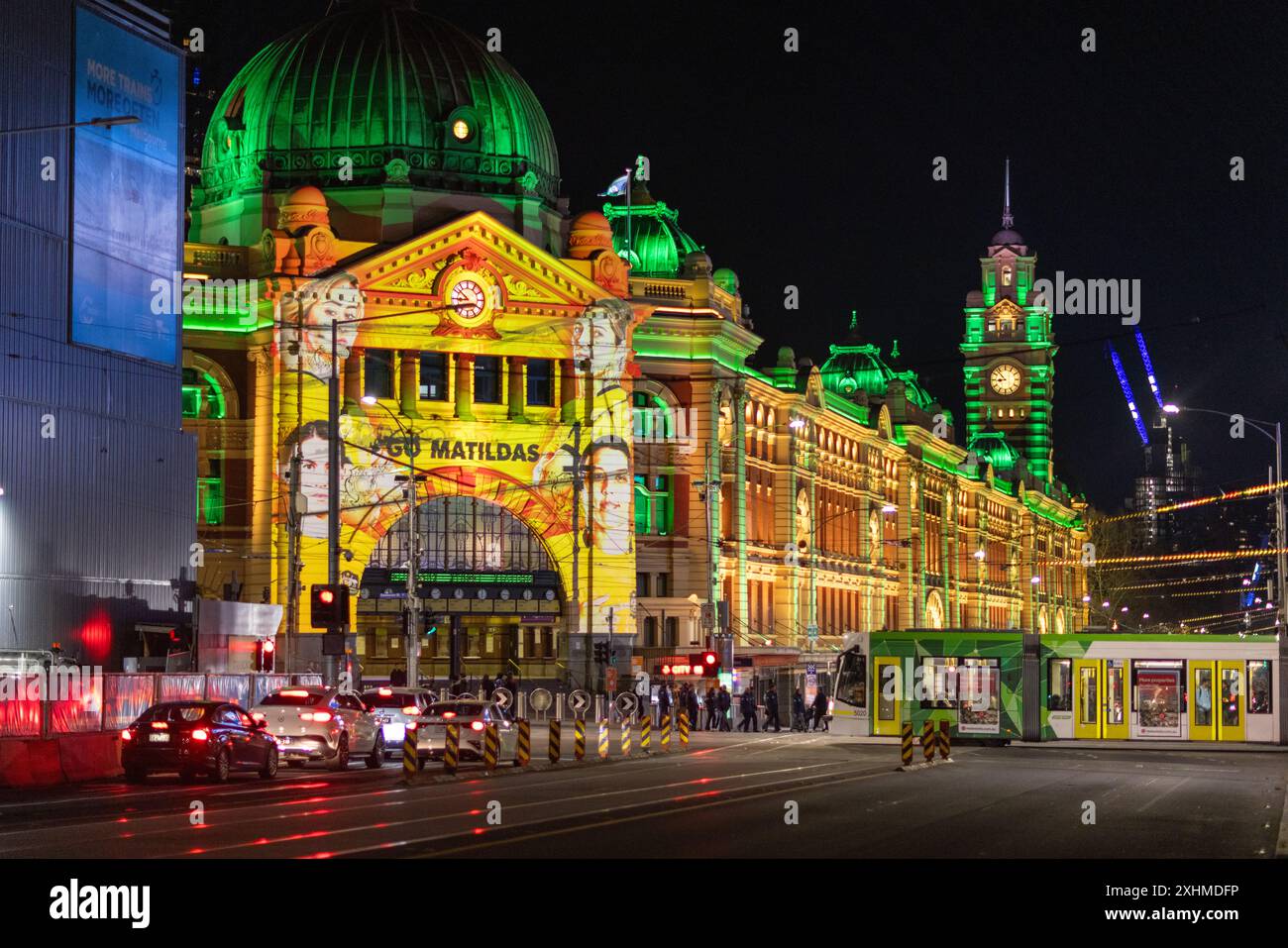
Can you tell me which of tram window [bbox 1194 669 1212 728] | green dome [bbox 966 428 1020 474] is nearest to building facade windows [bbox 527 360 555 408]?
tram window [bbox 1194 669 1212 728]

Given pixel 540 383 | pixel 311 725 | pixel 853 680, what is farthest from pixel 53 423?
pixel 540 383

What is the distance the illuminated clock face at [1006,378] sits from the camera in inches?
7781

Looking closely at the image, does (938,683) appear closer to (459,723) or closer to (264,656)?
(459,723)

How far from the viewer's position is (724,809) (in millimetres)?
29391

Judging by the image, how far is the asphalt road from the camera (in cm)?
2303

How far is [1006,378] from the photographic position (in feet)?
650

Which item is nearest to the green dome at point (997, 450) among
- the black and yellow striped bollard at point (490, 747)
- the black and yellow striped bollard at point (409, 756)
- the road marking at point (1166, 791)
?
the road marking at point (1166, 791)

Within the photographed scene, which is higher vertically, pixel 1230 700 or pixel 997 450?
pixel 997 450

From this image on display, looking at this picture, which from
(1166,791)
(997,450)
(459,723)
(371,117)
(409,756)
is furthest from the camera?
(997,450)

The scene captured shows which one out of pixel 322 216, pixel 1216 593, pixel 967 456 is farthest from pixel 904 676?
pixel 1216 593

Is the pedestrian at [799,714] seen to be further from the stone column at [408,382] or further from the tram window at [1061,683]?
the stone column at [408,382]

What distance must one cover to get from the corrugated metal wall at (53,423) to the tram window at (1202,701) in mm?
27997

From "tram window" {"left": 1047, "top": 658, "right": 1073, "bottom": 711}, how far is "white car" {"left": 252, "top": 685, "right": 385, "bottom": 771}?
20.8 meters

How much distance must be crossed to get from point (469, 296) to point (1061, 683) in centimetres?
3497
